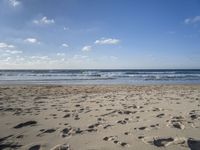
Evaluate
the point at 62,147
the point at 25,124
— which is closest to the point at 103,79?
the point at 25,124

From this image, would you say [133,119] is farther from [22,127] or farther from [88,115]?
[22,127]

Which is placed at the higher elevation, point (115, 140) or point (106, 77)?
point (115, 140)

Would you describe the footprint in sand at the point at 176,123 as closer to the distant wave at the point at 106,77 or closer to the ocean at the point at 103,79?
the ocean at the point at 103,79

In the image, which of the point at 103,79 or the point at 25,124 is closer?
the point at 25,124

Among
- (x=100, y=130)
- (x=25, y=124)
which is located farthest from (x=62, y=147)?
(x=25, y=124)

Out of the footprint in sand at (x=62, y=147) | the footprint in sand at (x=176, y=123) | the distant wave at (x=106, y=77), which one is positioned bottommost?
the distant wave at (x=106, y=77)

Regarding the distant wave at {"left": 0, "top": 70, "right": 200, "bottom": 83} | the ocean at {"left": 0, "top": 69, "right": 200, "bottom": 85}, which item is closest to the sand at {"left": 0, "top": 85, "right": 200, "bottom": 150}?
the ocean at {"left": 0, "top": 69, "right": 200, "bottom": 85}

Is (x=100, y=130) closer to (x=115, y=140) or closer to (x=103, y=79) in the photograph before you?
(x=115, y=140)

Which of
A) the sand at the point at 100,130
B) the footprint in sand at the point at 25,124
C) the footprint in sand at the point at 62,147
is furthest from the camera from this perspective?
the footprint in sand at the point at 25,124

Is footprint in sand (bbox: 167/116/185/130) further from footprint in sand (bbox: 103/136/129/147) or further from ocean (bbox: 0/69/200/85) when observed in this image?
ocean (bbox: 0/69/200/85)

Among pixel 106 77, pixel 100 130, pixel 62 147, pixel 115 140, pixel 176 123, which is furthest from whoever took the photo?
pixel 106 77

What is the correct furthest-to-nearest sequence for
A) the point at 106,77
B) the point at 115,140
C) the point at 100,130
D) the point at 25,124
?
the point at 106,77, the point at 25,124, the point at 100,130, the point at 115,140

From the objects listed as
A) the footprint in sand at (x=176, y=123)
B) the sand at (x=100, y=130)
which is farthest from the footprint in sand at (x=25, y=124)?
the footprint in sand at (x=176, y=123)

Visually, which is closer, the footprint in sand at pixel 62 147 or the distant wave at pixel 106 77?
the footprint in sand at pixel 62 147
